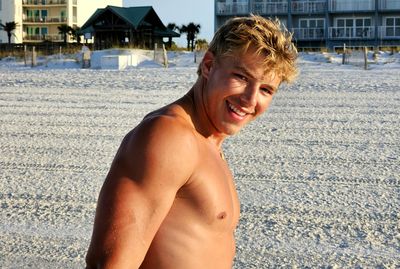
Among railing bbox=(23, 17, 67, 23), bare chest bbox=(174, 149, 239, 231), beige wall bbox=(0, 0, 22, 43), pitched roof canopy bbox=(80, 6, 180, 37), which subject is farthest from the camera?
railing bbox=(23, 17, 67, 23)

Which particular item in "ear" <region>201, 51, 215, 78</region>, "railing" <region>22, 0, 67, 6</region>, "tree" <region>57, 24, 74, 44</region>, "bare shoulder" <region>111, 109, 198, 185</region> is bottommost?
"bare shoulder" <region>111, 109, 198, 185</region>

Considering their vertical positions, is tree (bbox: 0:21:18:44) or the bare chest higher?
tree (bbox: 0:21:18:44)

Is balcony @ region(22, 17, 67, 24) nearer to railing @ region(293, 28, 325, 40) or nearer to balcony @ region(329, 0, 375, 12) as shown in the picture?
railing @ region(293, 28, 325, 40)

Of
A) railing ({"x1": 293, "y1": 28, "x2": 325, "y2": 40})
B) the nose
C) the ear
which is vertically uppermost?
railing ({"x1": 293, "y1": 28, "x2": 325, "y2": 40})

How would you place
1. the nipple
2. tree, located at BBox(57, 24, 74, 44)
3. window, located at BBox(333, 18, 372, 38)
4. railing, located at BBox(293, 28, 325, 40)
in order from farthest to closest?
tree, located at BBox(57, 24, 74, 44) < railing, located at BBox(293, 28, 325, 40) < window, located at BBox(333, 18, 372, 38) < the nipple

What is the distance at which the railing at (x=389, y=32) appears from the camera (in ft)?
130

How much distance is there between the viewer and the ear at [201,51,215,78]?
6.42 ft

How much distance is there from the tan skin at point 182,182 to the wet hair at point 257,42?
1.1 inches

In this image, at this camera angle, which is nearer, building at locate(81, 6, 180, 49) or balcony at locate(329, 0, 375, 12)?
balcony at locate(329, 0, 375, 12)

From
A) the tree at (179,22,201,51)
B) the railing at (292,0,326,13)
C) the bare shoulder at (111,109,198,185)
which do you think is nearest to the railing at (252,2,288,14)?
the railing at (292,0,326,13)

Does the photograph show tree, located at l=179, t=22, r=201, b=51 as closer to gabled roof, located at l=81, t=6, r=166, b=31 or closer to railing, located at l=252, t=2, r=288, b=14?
gabled roof, located at l=81, t=6, r=166, b=31

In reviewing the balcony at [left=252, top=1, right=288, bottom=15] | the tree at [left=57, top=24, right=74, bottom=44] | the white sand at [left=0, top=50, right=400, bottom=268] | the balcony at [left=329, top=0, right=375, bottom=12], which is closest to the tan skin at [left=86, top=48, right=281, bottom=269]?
the white sand at [left=0, top=50, right=400, bottom=268]

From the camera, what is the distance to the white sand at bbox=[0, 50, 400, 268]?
4.16 m

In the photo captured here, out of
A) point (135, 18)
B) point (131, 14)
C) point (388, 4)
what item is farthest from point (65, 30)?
point (388, 4)
